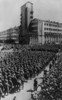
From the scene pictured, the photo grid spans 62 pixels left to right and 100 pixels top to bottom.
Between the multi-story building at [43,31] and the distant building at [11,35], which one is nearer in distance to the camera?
the multi-story building at [43,31]

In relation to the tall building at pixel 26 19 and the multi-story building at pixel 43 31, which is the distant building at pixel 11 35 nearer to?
the tall building at pixel 26 19

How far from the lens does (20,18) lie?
79.5 m

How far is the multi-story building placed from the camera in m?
73.0

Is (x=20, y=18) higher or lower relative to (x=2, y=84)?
higher

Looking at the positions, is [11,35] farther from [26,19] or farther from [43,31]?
[43,31]

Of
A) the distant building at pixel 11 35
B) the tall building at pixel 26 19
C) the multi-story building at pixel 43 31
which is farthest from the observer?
the distant building at pixel 11 35

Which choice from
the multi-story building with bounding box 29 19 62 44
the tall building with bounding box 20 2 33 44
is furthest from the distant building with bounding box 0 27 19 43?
the multi-story building with bounding box 29 19 62 44

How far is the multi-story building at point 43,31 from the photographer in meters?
73.0

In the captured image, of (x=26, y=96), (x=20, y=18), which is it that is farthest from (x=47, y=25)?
(x=26, y=96)

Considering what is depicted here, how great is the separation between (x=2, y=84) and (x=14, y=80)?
1.17 meters

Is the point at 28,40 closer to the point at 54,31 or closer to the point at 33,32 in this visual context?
the point at 33,32

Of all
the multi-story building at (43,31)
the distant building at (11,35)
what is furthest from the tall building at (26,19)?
the distant building at (11,35)

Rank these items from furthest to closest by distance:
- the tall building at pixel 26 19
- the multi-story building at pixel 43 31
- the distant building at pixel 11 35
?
the distant building at pixel 11 35, the tall building at pixel 26 19, the multi-story building at pixel 43 31

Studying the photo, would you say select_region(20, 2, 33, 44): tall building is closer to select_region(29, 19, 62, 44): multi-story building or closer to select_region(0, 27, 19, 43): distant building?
select_region(29, 19, 62, 44): multi-story building
